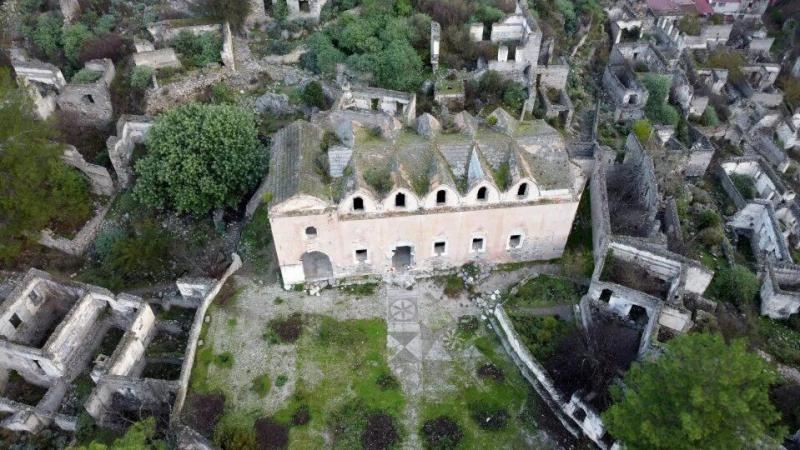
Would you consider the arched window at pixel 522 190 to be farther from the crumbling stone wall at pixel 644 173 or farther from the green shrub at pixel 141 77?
the green shrub at pixel 141 77

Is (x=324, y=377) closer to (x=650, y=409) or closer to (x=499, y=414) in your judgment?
(x=499, y=414)

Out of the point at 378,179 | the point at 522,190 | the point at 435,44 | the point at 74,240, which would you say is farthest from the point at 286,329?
the point at 435,44

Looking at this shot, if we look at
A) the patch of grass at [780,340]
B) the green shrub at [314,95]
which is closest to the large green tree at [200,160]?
the green shrub at [314,95]

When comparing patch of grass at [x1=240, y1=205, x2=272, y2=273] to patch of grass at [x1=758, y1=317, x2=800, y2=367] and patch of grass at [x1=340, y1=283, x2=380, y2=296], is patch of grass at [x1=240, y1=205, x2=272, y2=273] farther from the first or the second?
patch of grass at [x1=758, y1=317, x2=800, y2=367]

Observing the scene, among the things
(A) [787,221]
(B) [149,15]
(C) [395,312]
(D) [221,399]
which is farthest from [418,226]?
(B) [149,15]

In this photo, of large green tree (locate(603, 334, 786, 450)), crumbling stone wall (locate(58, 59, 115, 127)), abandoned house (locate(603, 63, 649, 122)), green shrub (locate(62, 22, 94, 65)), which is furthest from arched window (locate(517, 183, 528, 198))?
green shrub (locate(62, 22, 94, 65))

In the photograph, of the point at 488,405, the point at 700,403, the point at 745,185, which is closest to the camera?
the point at 700,403

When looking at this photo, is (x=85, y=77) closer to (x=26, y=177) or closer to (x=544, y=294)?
(x=26, y=177)
